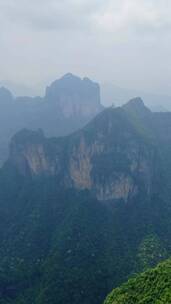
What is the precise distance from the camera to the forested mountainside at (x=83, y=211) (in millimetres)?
64562

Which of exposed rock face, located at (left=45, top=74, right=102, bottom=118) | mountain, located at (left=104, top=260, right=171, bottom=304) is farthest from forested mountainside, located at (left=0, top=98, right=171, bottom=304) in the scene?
exposed rock face, located at (left=45, top=74, right=102, bottom=118)

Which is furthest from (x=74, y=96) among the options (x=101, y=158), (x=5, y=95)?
(x=101, y=158)

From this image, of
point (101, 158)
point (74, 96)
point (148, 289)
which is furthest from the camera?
point (74, 96)

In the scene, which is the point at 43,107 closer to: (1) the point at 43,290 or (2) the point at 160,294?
(1) the point at 43,290

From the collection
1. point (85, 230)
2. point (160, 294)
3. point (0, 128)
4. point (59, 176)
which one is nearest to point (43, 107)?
point (0, 128)

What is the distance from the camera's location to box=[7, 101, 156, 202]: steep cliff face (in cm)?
7956

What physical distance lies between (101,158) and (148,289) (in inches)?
1529

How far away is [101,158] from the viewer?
80.1 m

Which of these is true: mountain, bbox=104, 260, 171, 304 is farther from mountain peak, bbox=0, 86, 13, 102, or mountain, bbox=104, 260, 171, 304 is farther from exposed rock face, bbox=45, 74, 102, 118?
mountain peak, bbox=0, 86, 13, 102

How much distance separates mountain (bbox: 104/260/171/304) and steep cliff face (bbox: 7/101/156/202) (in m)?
33.9

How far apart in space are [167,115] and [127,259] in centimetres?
4427

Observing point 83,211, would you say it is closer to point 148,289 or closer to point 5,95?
point 148,289

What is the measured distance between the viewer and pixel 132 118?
92688 millimetres

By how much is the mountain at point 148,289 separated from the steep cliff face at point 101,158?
33.9 meters
